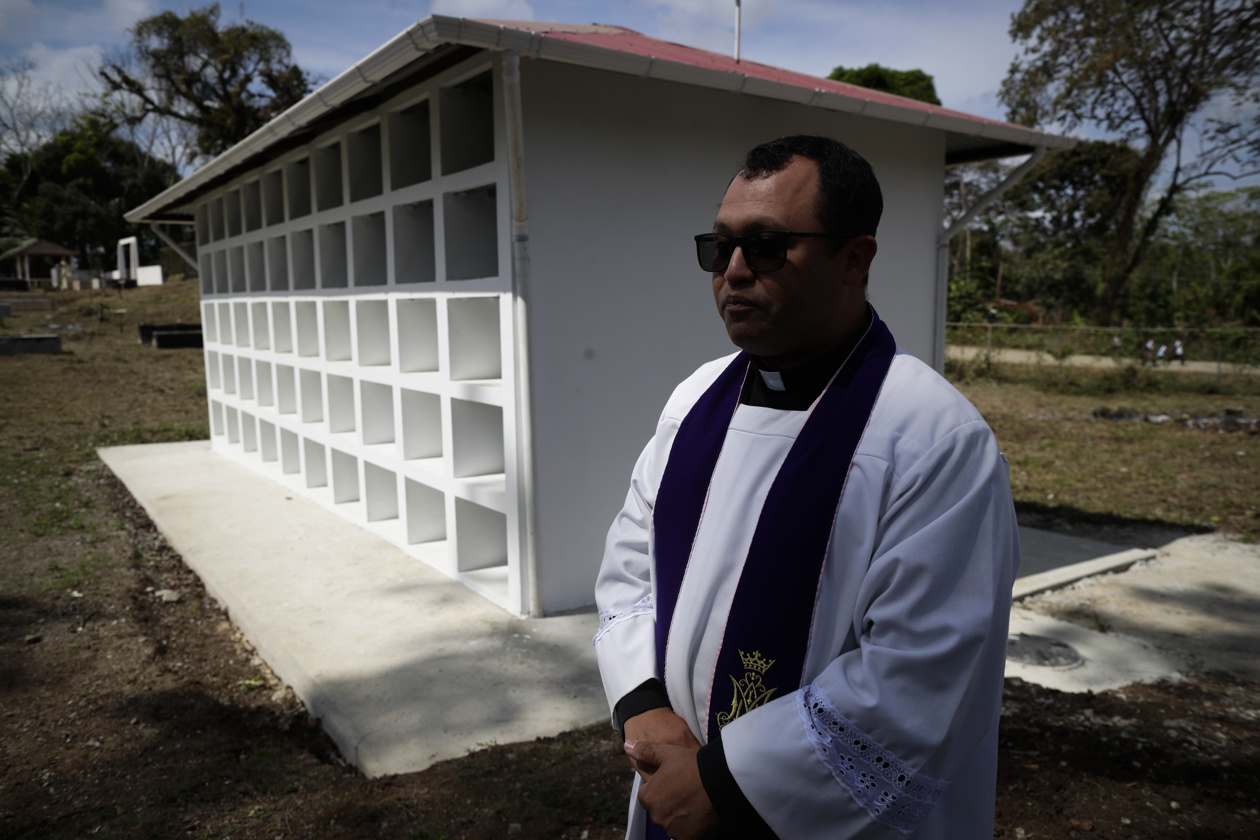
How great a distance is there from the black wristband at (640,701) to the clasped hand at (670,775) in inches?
0.7

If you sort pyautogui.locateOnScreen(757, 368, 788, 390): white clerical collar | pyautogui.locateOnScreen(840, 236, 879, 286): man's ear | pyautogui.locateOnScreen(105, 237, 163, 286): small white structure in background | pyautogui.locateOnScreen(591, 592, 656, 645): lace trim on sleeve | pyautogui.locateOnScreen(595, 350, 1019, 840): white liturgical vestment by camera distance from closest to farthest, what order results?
1. pyautogui.locateOnScreen(595, 350, 1019, 840): white liturgical vestment
2. pyautogui.locateOnScreen(840, 236, 879, 286): man's ear
3. pyautogui.locateOnScreen(757, 368, 788, 390): white clerical collar
4. pyautogui.locateOnScreen(591, 592, 656, 645): lace trim on sleeve
5. pyautogui.locateOnScreen(105, 237, 163, 286): small white structure in background

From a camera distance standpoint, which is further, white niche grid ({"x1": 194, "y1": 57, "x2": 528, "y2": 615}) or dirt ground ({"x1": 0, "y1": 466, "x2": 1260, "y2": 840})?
white niche grid ({"x1": 194, "y1": 57, "x2": 528, "y2": 615})

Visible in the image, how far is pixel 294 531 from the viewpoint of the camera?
6793mm

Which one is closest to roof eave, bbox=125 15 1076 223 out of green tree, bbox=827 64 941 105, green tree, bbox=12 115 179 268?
green tree, bbox=827 64 941 105

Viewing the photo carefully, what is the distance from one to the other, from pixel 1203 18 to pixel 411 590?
69.1 ft

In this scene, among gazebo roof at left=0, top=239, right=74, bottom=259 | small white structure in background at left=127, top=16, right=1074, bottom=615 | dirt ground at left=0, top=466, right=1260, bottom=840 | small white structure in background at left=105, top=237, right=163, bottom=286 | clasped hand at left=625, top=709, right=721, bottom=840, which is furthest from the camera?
gazebo roof at left=0, top=239, right=74, bottom=259

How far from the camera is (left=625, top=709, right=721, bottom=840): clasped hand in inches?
54.1

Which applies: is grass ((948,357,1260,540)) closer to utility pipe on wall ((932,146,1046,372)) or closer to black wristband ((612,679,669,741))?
utility pipe on wall ((932,146,1046,372))

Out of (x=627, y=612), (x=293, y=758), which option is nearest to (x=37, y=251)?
(x=293, y=758)

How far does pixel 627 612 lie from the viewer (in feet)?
5.82

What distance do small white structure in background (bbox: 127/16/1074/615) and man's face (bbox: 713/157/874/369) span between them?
2.84 meters

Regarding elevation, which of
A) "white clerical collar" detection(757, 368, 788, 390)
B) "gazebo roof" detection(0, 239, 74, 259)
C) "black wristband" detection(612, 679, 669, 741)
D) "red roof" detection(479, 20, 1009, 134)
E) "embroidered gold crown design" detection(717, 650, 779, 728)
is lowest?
"black wristband" detection(612, 679, 669, 741)

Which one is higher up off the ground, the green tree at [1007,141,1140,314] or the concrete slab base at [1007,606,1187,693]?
the green tree at [1007,141,1140,314]

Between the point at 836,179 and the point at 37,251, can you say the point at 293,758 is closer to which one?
the point at 836,179
